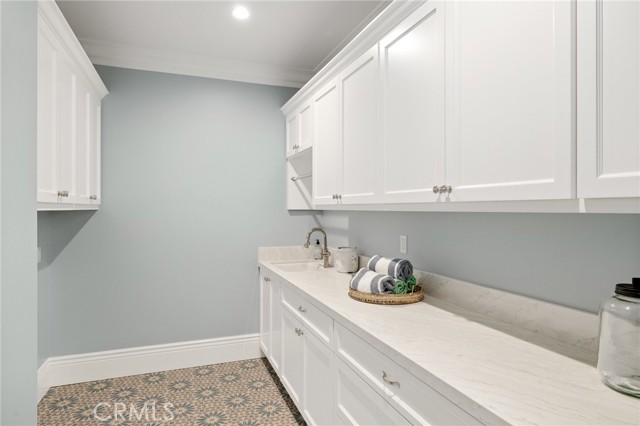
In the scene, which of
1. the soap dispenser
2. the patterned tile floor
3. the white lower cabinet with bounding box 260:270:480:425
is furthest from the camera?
the soap dispenser

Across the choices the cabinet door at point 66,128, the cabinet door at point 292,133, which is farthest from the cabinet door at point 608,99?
the cabinet door at point 292,133

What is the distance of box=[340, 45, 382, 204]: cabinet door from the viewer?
1915 millimetres

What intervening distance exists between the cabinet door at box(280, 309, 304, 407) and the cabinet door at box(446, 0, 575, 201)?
4.37 ft

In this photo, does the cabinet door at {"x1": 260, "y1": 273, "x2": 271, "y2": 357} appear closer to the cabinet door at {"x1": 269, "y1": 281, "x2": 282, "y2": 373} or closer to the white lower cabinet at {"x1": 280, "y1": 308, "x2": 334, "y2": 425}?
the cabinet door at {"x1": 269, "y1": 281, "x2": 282, "y2": 373}

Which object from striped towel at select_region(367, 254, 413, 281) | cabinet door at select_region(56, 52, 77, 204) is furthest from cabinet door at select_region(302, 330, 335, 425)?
cabinet door at select_region(56, 52, 77, 204)

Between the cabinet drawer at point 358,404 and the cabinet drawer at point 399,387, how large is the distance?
30mm

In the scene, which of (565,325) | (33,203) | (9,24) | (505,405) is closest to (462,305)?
(565,325)

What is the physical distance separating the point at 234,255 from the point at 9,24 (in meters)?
2.83

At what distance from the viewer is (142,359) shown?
298cm

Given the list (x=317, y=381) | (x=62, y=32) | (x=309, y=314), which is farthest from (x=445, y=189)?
(x=62, y=32)

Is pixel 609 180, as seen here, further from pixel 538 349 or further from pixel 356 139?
pixel 356 139

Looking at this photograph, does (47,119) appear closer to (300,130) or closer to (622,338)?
(300,130)

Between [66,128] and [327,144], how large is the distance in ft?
5.00

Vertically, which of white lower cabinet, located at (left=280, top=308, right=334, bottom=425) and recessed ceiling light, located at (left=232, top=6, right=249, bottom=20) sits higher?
recessed ceiling light, located at (left=232, top=6, right=249, bottom=20)
